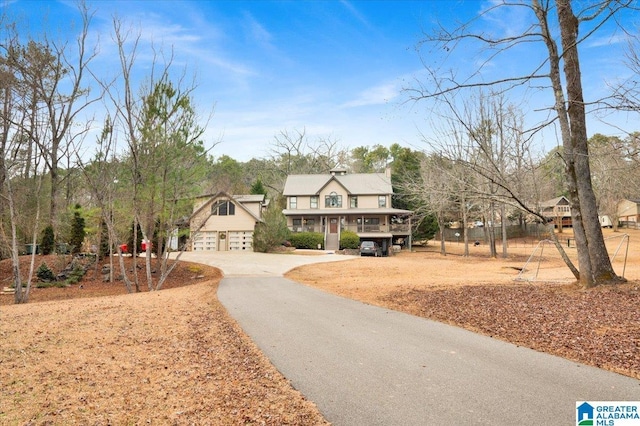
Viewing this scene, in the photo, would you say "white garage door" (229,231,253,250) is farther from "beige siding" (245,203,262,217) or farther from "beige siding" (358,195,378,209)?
"beige siding" (358,195,378,209)

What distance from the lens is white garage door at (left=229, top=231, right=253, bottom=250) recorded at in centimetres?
3547

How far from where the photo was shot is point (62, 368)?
225 inches

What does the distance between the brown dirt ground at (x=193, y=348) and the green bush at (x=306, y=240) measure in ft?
79.7

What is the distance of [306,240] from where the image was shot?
3662 cm

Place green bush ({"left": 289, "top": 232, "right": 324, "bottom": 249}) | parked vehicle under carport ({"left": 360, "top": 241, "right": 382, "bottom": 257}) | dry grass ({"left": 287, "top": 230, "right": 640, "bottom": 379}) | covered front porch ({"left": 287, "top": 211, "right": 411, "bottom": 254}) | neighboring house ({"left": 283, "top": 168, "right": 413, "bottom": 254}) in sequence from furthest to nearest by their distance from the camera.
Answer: neighboring house ({"left": 283, "top": 168, "right": 413, "bottom": 254}), covered front porch ({"left": 287, "top": 211, "right": 411, "bottom": 254}), green bush ({"left": 289, "top": 232, "right": 324, "bottom": 249}), parked vehicle under carport ({"left": 360, "top": 241, "right": 382, "bottom": 257}), dry grass ({"left": 287, "top": 230, "right": 640, "bottom": 379})

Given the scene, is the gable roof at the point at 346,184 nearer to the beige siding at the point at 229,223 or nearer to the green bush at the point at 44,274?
the beige siding at the point at 229,223

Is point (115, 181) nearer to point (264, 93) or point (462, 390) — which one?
point (264, 93)

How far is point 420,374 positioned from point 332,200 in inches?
1372

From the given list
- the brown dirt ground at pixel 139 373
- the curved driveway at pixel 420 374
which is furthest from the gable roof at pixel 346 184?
the curved driveway at pixel 420 374

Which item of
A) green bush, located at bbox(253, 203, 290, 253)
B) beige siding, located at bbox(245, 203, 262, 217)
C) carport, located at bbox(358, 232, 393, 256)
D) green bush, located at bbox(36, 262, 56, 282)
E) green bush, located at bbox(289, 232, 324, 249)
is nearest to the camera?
green bush, located at bbox(36, 262, 56, 282)

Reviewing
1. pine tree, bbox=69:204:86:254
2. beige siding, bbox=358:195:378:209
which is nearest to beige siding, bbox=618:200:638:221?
beige siding, bbox=358:195:378:209

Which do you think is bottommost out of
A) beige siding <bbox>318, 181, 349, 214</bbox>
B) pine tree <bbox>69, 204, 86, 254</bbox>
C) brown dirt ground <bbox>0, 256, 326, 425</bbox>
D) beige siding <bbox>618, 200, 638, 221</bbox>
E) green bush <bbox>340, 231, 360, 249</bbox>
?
brown dirt ground <bbox>0, 256, 326, 425</bbox>

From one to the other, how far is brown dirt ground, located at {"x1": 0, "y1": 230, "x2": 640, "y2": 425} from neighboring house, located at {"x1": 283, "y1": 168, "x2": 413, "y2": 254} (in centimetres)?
2621

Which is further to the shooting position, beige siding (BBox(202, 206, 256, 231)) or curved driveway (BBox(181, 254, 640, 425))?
beige siding (BBox(202, 206, 256, 231))
